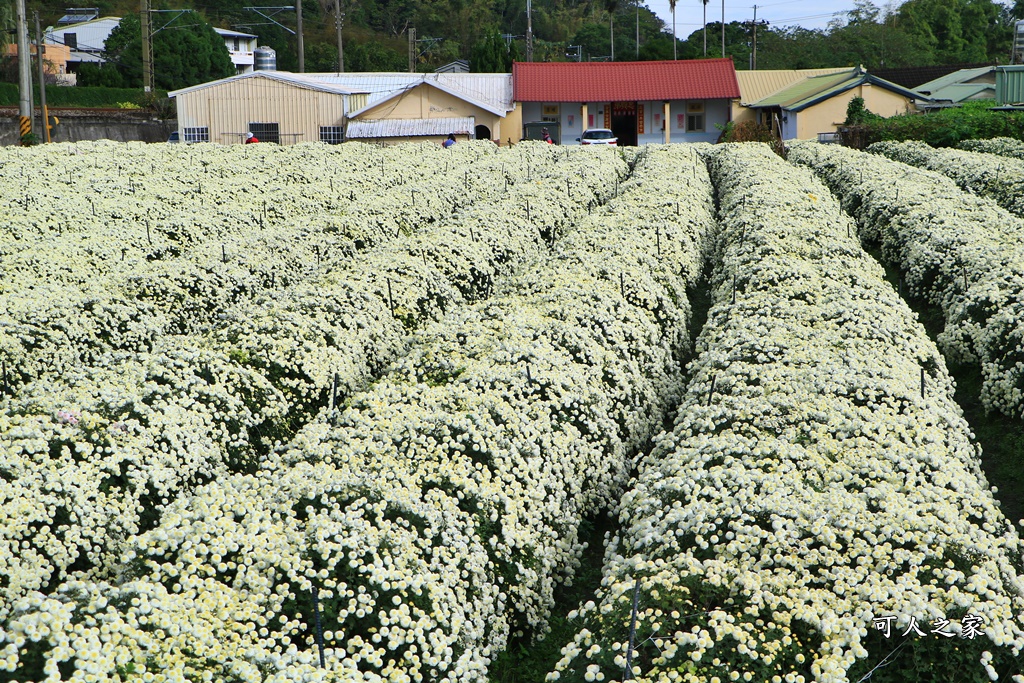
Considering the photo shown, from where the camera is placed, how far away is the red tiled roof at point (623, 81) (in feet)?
186

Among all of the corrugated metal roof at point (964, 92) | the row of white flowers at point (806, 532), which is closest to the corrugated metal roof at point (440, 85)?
the corrugated metal roof at point (964, 92)

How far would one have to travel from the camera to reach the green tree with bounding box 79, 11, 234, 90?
7116 cm

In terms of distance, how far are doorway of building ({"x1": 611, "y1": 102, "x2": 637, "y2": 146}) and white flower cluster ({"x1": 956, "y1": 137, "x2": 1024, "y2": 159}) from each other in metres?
24.9

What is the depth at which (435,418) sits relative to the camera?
8.23 metres

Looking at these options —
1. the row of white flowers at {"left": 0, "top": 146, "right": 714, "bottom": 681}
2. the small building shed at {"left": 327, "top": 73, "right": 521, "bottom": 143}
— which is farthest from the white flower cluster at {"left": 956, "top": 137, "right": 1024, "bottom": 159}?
the row of white flowers at {"left": 0, "top": 146, "right": 714, "bottom": 681}

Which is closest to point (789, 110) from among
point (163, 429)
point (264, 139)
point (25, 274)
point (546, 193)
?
point (264, 139)

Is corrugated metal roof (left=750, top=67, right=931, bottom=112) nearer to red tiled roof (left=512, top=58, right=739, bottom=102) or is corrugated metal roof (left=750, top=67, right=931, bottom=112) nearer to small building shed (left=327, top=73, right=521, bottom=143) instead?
red tiled roof (left=512, top=58, right=739, bottom=102)

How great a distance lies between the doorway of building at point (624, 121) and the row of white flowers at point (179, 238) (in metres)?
30.1

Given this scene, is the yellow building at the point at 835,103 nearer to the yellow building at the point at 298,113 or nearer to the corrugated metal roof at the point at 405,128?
→ the corrugated metal roof at the point at 405,128

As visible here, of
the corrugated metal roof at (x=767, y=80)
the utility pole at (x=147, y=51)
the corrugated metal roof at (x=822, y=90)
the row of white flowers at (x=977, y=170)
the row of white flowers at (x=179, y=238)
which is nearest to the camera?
the row of white flowers at (x=179, y=238)

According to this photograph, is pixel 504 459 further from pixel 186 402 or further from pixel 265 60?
pixel 265 60

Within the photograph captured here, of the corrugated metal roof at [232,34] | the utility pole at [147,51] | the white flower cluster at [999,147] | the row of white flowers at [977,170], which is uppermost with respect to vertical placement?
the corrugated metal roof at [232,34]

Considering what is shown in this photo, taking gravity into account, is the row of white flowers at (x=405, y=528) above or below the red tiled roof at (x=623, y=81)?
below

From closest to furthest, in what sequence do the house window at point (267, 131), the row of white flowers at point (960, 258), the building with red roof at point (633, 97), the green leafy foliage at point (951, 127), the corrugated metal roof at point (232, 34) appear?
1. the row of white flowers at point (960, 258)
2. the green leafy foliage at point (951, 127)
3. the house window at point (267, 131)
4. the building with red roof at point (633, 97)
5. the corrugated metal roof at point (232, 34)
